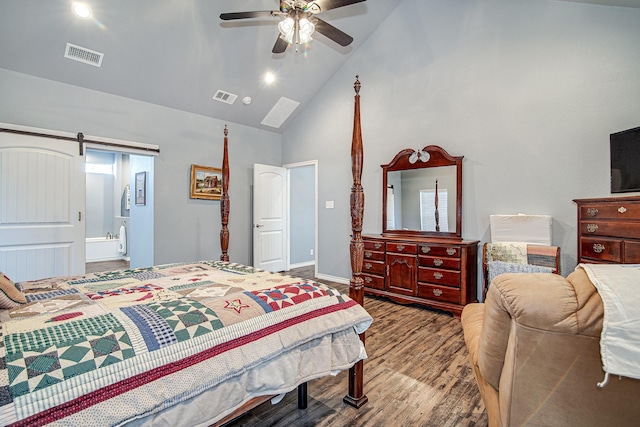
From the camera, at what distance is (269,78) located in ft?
15.4

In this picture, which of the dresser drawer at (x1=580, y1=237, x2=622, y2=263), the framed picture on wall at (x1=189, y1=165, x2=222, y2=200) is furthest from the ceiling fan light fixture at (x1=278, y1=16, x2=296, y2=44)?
the dresser drawer at (x1=580, y1=237, x2=622, y2=263)

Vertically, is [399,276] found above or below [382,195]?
below

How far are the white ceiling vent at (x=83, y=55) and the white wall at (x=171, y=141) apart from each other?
443mm

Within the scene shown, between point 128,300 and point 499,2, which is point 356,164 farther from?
point 499,2

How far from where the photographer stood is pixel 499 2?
142 inches

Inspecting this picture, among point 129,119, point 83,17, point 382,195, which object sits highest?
point 83,17

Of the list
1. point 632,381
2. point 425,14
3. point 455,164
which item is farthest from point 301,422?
point 425,14

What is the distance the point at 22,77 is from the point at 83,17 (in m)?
1.08

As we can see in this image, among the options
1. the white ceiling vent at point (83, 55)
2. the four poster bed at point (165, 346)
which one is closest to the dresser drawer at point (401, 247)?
the four poster bed at point (165, 346)

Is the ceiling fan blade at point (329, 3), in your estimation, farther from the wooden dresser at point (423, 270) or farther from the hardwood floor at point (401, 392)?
the hardwood floor at point (401, 392)

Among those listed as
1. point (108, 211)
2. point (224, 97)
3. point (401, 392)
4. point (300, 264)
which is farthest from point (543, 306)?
point (108, 211)

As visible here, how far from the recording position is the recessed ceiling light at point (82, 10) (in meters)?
2.99

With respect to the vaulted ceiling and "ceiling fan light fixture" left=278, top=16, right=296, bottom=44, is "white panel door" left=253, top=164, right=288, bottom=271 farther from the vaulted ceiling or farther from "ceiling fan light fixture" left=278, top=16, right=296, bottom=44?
"ceiling fan light fixture" left=278, top=16, right=296, bottom=44

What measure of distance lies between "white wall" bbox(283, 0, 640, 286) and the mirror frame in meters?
0.10
